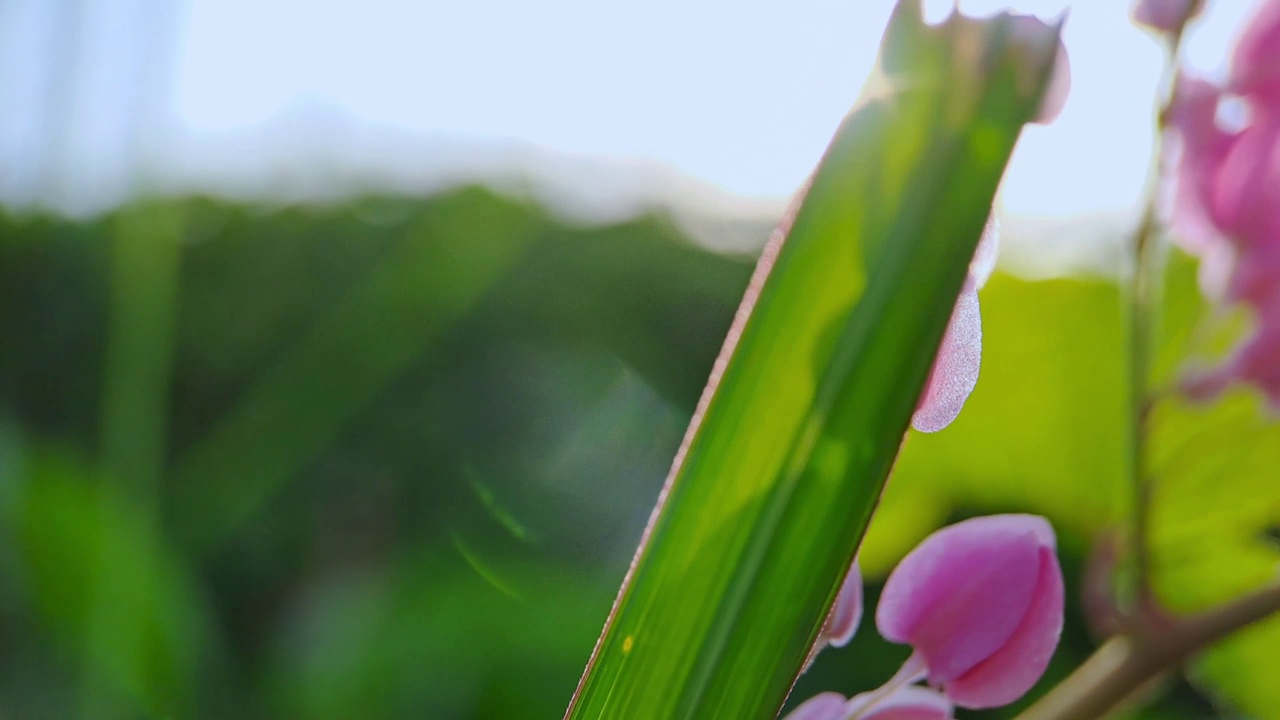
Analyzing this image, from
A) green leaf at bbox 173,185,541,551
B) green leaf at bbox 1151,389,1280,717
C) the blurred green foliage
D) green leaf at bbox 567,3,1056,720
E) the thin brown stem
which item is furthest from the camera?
green leaf at bbox 173,185,541,551

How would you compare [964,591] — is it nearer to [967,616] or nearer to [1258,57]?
[967,616]

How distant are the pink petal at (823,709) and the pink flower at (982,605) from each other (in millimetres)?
13

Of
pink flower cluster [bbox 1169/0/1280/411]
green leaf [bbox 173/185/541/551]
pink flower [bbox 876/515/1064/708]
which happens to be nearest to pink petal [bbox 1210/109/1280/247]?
pink flower cluster [bbox 1169/0/1280/411]

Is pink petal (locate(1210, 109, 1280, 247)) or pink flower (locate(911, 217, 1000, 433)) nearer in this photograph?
pink flower (locate(911, 217, 1000, 433))

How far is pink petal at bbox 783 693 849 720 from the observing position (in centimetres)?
15

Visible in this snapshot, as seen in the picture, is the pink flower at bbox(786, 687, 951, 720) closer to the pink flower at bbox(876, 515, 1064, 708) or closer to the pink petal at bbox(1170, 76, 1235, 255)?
the pink flower at bbox(876, 515, 1064, 708)

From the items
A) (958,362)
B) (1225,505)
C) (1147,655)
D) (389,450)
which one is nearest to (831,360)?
(958,362)

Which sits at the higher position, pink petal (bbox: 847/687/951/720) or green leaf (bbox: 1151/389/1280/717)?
pink petal (bbox: 847/687/951/720)

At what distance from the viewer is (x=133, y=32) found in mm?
442

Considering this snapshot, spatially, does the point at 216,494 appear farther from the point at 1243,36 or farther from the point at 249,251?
the point at 1243,36

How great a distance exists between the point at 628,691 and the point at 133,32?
0.42 meters

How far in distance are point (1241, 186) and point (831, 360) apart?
19 centimetres

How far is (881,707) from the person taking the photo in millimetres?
155

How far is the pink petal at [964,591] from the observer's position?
150 mm
